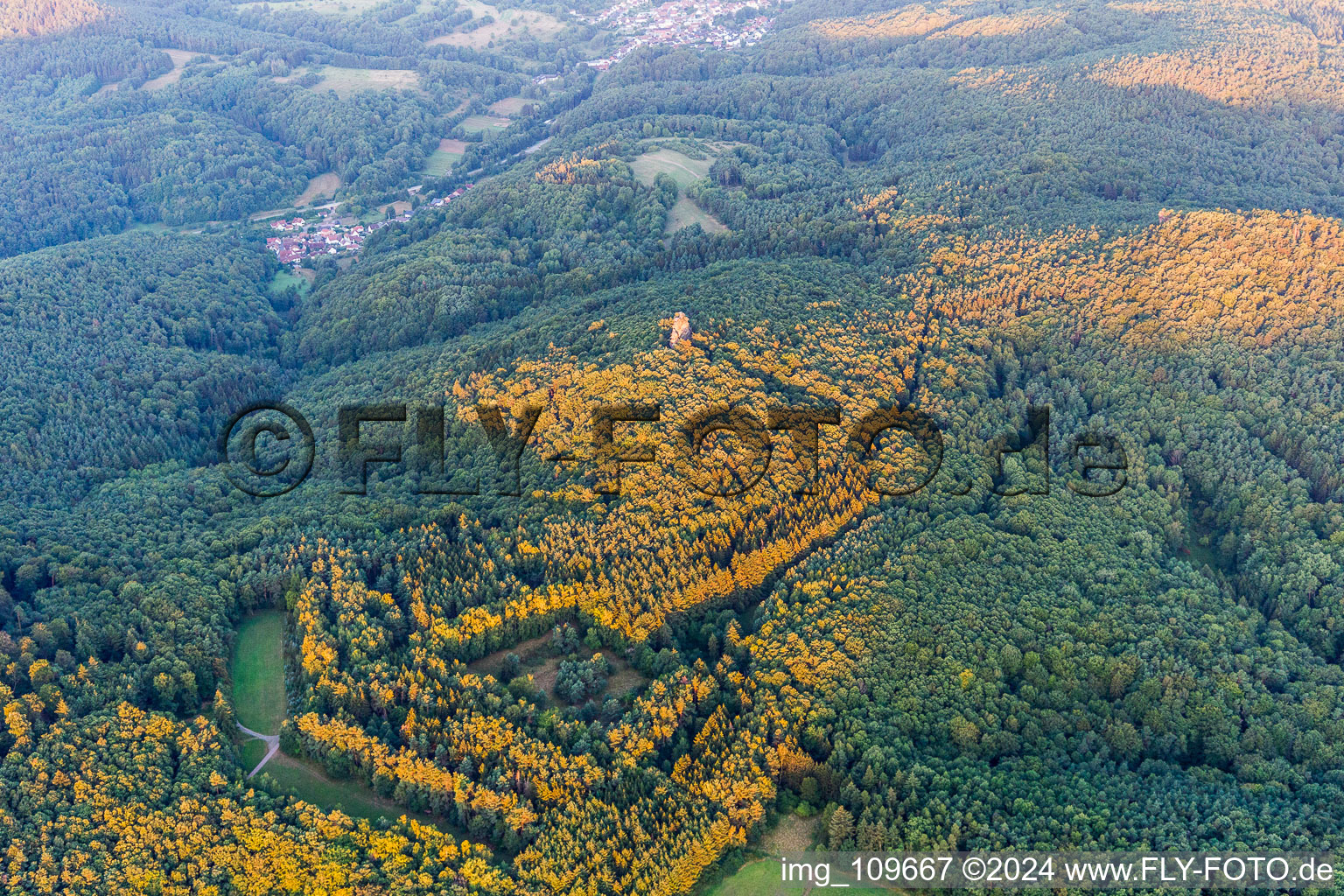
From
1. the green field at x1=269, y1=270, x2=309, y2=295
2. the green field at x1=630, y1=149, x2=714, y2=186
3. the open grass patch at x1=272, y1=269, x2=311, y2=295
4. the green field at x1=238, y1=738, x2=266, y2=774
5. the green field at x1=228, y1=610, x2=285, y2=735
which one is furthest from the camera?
the green field at x1=630, y1=149, x2=714, y2=186

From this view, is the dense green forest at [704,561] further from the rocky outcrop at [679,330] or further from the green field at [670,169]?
the green field at [670,169]

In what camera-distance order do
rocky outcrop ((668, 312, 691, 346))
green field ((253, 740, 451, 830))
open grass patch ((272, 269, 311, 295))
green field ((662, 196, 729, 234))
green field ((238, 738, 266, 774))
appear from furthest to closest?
open grass patch ((272, 269, 311, 295)) → green field ((662, 196, 729, 234)) → rocky outcrop ((668, 312, 691, 346)) → green field ((238, 738, 266, 774)) → green field ((253, 740, 451, 830))

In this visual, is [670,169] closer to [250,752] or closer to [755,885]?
[250,752]

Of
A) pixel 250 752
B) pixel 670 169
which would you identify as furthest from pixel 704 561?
pixel 670 169

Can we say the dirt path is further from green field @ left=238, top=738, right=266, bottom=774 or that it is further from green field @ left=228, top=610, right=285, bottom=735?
green field @ left=228, top=610, right=285, bottom=735

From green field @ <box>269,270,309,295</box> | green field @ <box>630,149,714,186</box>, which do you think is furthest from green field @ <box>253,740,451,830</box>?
green field @ <box>630,149,714,186</box>

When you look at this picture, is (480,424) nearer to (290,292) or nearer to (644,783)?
(644,783)

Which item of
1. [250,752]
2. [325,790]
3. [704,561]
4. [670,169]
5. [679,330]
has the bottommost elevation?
[325,790]
